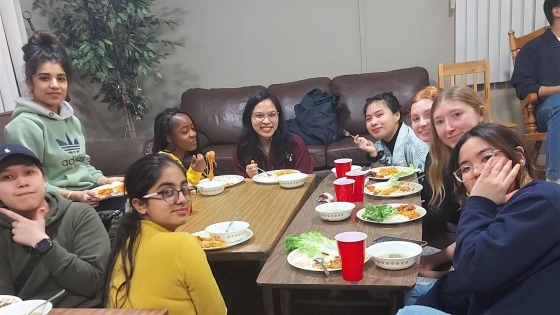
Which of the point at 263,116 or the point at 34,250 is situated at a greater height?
the point at 263,116

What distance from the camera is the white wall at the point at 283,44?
4.42 meters

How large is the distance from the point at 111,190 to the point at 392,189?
4.43 ft

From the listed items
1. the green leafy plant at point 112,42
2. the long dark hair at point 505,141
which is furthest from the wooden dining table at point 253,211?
the green leafy plant at point 112,42

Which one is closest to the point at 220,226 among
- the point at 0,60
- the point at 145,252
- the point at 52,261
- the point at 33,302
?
the point at 145,252

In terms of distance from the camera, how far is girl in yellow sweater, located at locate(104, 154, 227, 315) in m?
1.25

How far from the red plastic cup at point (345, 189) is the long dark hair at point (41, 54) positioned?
4.92ft

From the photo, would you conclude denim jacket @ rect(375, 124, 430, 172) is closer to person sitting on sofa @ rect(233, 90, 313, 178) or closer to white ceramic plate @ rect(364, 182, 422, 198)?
white ceramic plate @ rect(364, 182, 422, 198)

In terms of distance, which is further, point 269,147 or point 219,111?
point 219,111

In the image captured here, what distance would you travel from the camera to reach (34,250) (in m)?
1.42

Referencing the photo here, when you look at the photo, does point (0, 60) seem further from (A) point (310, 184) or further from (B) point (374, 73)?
(B) point (374, 73)

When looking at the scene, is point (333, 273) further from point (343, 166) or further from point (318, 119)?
point (318, 119)

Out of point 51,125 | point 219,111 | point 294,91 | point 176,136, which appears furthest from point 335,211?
point 219,111

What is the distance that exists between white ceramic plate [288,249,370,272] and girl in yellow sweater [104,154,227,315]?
0.24 m

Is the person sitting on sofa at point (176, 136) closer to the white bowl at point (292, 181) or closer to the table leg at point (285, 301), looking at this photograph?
the white bowl at point (292, 181)
